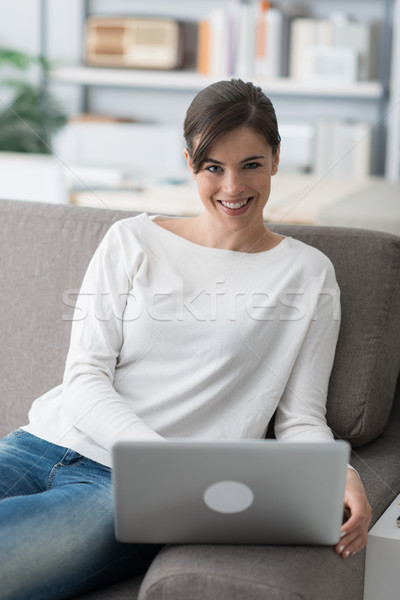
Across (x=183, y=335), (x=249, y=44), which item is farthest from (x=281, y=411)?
(x=249, y=44)

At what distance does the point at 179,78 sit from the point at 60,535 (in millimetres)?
3103

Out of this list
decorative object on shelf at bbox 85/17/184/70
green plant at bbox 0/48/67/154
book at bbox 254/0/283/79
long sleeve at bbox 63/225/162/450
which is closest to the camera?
long sleeve at bbox 63/225/162/450

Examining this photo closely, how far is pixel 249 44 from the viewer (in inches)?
147

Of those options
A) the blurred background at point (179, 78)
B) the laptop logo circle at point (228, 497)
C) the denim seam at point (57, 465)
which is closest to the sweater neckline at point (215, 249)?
the denim seam at point (57, 465)

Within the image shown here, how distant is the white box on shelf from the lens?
120 cm

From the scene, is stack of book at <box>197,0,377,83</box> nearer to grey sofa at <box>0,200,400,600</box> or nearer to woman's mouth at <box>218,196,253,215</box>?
grey sofa at <box>0,200,400,600</box>

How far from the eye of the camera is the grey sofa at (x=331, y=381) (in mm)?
1031

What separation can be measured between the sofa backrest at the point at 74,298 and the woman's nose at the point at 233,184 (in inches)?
8.0

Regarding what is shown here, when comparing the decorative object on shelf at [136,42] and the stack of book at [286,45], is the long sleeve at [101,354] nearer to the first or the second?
the stack of book at [286,45]

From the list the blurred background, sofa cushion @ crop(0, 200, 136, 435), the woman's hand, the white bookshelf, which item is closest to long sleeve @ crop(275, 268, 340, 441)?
the woman's hand

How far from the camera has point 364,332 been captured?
1449 millimetres

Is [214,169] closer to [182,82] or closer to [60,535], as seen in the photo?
[60,535]

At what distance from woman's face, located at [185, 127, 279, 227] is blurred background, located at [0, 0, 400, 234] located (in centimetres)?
196

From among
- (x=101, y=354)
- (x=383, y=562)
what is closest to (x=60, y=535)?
(x=101, y=354)
